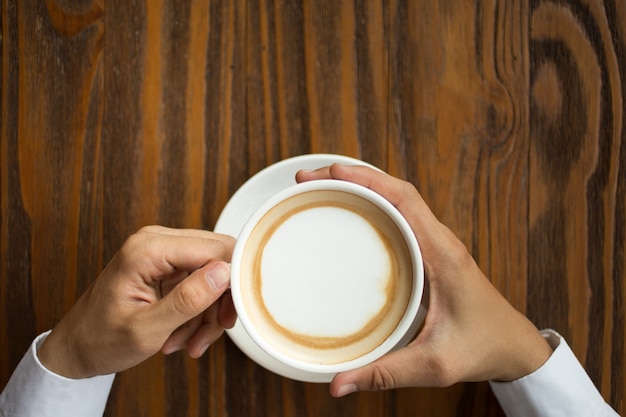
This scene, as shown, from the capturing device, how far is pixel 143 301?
0.65 meters

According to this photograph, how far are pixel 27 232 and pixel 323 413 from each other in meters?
0.54

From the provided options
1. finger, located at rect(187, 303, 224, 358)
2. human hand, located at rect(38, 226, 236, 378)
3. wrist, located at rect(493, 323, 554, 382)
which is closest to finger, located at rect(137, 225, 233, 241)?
human hand, located at rect(38, 226, 236, 378)

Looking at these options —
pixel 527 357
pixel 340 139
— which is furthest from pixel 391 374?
pixel 340 139

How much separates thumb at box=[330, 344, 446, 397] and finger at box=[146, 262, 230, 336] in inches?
6.5

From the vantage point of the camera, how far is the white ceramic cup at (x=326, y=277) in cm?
61

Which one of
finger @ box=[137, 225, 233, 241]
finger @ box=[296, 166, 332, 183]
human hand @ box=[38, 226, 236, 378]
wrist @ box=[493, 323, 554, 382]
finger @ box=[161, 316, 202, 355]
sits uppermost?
finger @ box=[296, 166, 332, 183]

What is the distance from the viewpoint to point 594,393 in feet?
2.52

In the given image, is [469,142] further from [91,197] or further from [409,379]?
[91,197]

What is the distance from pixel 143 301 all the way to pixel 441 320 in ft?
1.13

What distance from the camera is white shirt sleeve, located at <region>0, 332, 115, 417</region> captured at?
2.39 ft

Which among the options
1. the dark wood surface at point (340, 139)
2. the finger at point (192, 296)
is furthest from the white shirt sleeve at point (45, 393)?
the finger at point (192, 296)

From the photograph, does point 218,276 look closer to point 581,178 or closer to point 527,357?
point 527,357

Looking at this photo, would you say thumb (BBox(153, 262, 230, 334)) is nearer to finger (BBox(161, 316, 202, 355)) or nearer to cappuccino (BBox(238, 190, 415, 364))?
cappuccino (BBox(238, 190, 415, 364))

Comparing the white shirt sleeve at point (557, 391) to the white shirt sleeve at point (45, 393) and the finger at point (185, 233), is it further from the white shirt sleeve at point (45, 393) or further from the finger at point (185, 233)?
the white shirt sleeve at point (45, 393)
